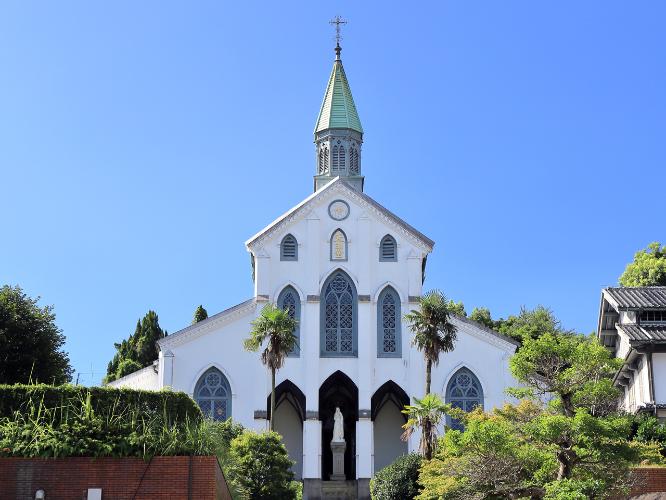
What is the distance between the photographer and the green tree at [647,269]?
213 ft

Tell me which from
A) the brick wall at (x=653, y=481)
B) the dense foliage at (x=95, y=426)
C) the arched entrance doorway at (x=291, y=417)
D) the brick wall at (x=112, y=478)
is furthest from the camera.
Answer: the arched entrance doorway at (x=291, y=417)

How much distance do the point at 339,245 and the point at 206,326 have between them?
26.4 feet

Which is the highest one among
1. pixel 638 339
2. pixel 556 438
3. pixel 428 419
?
pixel 638 339

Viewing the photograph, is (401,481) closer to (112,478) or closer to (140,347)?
(112,478)

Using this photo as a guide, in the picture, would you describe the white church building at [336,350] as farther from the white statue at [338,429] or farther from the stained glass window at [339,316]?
the white statue at [338,429]

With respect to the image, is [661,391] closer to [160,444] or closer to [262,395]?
[262,395]

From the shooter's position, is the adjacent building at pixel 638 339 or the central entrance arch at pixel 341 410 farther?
the central entrance arch at pixel 341 410

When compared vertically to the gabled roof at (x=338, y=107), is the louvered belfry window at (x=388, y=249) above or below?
below

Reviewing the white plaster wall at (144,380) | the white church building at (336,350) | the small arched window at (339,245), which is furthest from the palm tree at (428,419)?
the white plaster wall at (144,380)

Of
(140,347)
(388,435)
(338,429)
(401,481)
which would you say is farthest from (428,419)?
(140,347)

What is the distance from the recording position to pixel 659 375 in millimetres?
40031

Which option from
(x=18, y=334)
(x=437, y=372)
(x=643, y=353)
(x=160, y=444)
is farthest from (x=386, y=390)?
(x=160, y=444)

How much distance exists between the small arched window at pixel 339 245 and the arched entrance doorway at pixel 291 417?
695cm

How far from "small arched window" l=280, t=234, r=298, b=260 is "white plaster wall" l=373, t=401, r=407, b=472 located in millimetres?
9058
